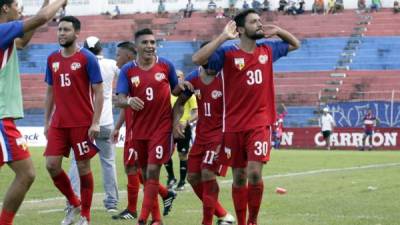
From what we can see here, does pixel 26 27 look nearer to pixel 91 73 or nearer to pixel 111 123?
pixel 91 73

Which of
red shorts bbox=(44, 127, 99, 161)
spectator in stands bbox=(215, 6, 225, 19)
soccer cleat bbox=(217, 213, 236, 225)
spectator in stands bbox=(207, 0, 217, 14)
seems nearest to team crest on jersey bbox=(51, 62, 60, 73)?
red shorts bbox=(44, 127, 99, 161)

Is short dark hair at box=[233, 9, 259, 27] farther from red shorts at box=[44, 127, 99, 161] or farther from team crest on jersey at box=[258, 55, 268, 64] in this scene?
red shorts at box=[44, 127, 99, 161]

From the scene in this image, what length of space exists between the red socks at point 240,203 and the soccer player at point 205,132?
2.53 feet

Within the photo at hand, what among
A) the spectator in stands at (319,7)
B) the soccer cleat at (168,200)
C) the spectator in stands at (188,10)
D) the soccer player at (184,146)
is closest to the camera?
the soccer cleat at (168,200)

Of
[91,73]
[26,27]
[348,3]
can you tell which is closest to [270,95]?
[91,73]

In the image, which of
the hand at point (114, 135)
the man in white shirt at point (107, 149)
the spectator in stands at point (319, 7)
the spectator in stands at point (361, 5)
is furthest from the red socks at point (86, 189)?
the spectator in stands at point (319, 7)

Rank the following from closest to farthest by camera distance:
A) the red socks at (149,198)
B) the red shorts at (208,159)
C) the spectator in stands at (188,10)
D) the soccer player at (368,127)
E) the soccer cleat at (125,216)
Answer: the red socks at (149,198), the red shorts at (208,159), the soccer cleat at (125,216), the soccer player at (368,127), the spectator in stands at (188,10)

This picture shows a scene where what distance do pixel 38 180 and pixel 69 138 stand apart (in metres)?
8.45

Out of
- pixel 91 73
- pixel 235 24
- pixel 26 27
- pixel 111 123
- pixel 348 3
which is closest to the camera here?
pixel 26 27

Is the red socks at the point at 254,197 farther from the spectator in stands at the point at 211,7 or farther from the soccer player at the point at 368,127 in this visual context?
the spectator in stands at the point at 211,7

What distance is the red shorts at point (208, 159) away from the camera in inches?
468

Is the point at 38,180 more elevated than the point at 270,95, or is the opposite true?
the point at 270,95

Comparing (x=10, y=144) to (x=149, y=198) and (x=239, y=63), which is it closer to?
(x=149, y=198)

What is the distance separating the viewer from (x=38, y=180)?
20453 millimetres
